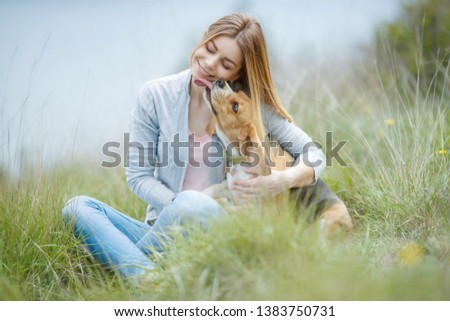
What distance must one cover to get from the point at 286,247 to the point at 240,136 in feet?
3.24

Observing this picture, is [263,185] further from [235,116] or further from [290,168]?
[235,116]

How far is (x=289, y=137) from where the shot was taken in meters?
3.31

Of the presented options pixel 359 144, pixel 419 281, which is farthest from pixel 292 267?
pixel 359 144

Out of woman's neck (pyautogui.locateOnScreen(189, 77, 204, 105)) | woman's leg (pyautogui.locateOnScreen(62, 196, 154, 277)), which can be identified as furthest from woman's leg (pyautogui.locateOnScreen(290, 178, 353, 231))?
woman's leg (pyautogui.locateOnScreen(62, 196, 154, 277))

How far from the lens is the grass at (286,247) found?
231 centimetres

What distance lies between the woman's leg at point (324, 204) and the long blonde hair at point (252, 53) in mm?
397

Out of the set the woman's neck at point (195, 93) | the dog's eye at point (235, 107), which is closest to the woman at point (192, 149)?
the woman's neck at point (195, 93)

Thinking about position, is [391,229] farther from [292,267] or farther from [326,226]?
[292,267]

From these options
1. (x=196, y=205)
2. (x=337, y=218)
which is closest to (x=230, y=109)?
(x=196, y=205)

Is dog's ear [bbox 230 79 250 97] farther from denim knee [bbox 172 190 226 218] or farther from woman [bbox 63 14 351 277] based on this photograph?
denim knee [bbox 172 190 226 218]

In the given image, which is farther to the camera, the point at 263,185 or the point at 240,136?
the point at 240,136

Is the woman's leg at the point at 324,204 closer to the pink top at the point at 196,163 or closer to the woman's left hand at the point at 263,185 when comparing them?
the woman's left hand at the point at 263,185
